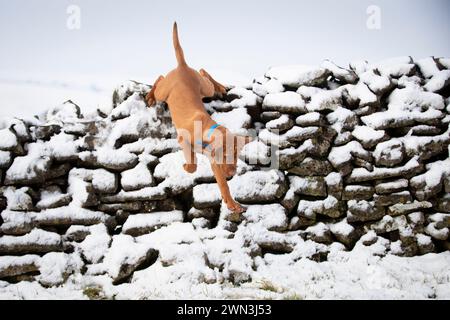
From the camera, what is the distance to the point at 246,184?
4438 millimetres

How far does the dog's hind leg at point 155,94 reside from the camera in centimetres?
447

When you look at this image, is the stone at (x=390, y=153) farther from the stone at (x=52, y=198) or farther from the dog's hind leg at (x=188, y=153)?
the stone at (x=52, y=198)

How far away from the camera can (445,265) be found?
12.6 feet

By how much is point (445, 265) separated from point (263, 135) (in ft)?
8.79

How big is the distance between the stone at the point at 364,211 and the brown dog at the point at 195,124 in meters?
1.51

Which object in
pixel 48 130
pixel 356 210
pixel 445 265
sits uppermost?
pixel 48 130

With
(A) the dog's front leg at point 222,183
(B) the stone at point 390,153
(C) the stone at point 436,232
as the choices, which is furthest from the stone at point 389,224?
(A) the dog's front leg at point 222,183

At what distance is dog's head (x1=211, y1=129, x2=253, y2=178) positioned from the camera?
3340mm

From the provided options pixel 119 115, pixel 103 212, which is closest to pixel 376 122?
pixel 119 115

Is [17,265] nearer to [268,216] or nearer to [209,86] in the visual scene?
[268,216]

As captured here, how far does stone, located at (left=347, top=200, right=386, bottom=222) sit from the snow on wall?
13 millimetres

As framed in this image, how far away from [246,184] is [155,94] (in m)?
1.76

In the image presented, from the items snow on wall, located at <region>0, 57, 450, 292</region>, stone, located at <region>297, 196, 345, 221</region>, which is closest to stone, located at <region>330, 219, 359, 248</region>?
snow on wall, located at <region>0, 57, 450, 292</region>
